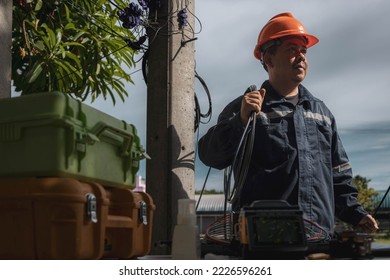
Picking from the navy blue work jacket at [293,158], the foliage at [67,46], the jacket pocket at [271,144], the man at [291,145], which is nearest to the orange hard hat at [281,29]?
the man at [291,145]

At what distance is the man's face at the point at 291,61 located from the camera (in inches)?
85.7

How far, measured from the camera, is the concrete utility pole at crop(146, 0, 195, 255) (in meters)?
2.53

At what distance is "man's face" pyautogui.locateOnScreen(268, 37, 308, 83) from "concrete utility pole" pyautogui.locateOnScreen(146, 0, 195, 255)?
0.60 metres

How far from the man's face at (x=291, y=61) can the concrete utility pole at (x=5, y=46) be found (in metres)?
1.32

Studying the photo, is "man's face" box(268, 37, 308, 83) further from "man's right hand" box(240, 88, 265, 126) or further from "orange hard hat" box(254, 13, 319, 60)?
"man's right hand" box(240, 88, 265, 126)

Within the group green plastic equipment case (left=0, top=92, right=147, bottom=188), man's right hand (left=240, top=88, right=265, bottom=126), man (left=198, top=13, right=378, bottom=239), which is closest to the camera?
green plastic equipment case (left=0, top=92, right=147, bottom=188)

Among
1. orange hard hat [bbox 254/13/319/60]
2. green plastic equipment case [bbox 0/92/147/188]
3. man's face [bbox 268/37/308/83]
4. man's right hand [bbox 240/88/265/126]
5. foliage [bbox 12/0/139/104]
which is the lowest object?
green plastic equipment case [bbox 0/92/147/188]

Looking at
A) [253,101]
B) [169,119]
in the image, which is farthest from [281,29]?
[169,119]

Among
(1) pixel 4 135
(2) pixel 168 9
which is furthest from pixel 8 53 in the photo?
(1) pixel 4 135

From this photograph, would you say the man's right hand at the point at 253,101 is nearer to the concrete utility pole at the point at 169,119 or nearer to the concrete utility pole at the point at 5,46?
the concrete utility pole at the point at 169,119

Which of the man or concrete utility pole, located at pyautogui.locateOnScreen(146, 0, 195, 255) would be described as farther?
concrete utility pole, located at pyautogui.locateOnScreen(146, 0, 195, 255)

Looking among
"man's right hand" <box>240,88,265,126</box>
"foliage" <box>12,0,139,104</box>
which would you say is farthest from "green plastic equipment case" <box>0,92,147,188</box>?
"foliage" <box>12,0,139,104</box>

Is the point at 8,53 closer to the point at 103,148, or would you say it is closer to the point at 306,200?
the point at 103,148

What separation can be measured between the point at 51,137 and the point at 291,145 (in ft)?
3.74
